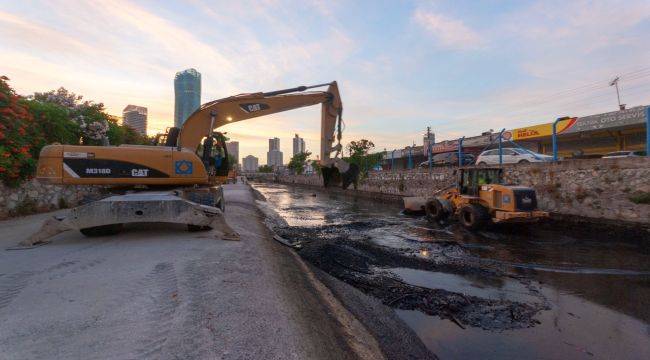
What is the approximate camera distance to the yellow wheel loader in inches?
423

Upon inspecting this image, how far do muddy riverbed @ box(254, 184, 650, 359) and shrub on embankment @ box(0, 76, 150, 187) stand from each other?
7.34m

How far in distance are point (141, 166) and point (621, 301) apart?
8942mm

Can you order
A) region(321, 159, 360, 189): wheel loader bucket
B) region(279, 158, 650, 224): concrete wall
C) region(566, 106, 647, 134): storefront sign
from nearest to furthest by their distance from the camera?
region(321, 159, 360, 189): wheel loader bucket
region(279, 158, 650, 224): concrete wall
region(566, 106, 647, 134): storefront sign

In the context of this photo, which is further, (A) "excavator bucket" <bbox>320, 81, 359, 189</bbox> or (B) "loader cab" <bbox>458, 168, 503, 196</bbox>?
(B) "loader cab" <bbox>458, 168, 503, 196</bbox>

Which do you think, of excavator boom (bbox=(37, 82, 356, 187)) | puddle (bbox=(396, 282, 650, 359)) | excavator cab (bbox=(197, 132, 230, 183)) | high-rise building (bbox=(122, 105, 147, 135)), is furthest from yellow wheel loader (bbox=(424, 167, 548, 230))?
high-rise building (bbox=(122, 105, 147, 135))

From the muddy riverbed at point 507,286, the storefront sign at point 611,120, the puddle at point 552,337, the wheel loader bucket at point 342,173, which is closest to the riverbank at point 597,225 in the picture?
the muddy riverbed at point 507,286

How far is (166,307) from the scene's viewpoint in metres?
3.42

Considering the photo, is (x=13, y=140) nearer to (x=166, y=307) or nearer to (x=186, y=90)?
(x=186, y=90)

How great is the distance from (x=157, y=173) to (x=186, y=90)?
11.1 m

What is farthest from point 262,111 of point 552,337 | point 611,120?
point 611,120

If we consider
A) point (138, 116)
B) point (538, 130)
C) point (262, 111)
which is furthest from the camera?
point (138, 116)

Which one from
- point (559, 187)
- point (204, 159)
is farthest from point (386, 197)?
point (204, 159)

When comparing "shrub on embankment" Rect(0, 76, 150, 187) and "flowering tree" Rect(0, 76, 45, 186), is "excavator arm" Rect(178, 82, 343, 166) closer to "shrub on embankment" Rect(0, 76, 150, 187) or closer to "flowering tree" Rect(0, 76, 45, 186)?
"shrub on embankment" Rect(0, 76, 150, 187)

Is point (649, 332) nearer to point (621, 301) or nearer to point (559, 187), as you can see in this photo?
point (621, 301)
